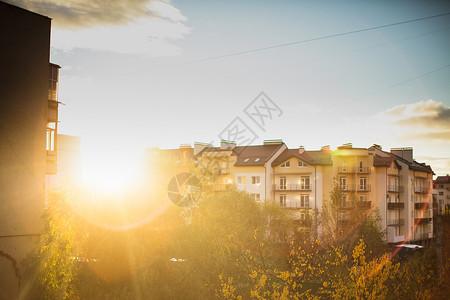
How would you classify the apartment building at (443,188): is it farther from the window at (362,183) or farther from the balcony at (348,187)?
the balcony at (348,187)

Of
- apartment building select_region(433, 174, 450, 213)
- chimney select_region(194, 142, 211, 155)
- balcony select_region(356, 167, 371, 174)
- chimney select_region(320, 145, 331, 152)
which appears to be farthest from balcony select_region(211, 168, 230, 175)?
apartment building select_region(433, 174, 450, 213)

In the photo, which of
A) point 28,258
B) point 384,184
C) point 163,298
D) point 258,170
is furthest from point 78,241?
point 384,184

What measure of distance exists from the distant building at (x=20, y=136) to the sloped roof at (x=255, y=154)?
4674cm

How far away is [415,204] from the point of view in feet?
225

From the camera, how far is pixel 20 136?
11.5 meters

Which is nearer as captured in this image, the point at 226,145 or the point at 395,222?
the point at 395,222

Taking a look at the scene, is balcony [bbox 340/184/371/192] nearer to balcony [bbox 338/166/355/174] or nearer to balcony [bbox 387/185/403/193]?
balcony [bbox 338/166/355/174]

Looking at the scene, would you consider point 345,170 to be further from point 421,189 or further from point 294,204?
point 421,189

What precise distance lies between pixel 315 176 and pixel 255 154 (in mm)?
10118

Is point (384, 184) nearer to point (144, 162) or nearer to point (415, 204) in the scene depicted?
point (415, 204)

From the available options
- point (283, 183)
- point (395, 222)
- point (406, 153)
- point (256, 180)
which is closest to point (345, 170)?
point (283, 183)

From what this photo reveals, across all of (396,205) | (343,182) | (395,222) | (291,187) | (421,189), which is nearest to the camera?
(343,182)

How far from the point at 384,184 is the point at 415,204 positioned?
15335 millimetres

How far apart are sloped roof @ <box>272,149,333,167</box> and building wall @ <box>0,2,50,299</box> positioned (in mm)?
46657
